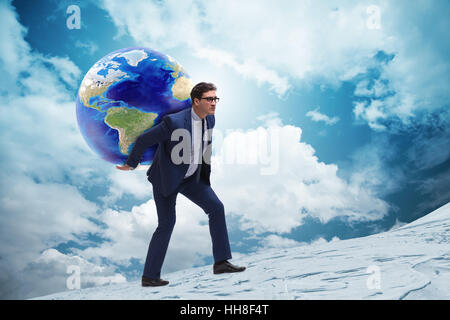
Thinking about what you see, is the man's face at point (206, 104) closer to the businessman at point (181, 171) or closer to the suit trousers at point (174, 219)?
the businessman at point (181, 171)

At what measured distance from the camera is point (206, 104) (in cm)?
374

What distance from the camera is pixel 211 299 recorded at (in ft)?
8.86

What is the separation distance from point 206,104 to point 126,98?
2.84 feet

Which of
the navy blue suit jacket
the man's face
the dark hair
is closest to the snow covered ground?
the navy blue suit jacket

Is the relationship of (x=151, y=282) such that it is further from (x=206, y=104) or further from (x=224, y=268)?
(x=206, y=104)

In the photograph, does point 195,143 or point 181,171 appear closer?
point 181,171

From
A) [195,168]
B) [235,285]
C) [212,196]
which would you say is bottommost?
[235,285]

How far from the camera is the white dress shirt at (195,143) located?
3793 millimetres

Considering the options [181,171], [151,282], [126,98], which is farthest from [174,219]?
[126,98]

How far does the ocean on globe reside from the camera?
3.86 m

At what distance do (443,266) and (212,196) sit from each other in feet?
7.37
